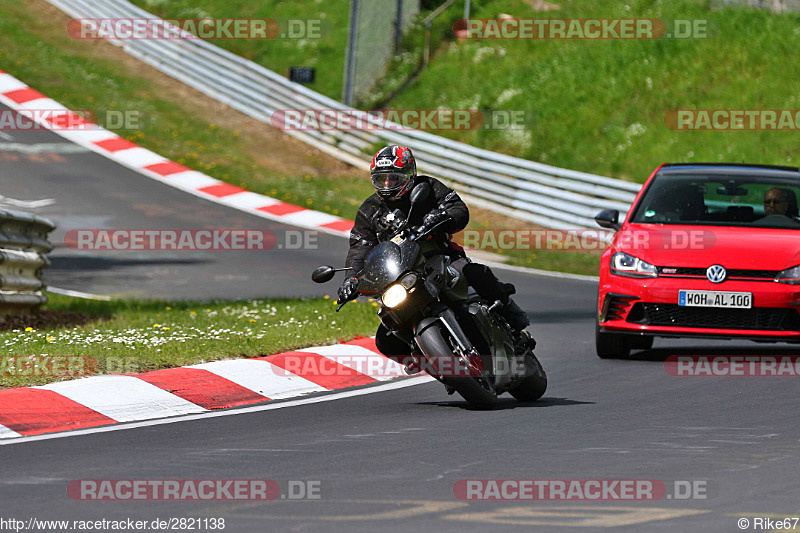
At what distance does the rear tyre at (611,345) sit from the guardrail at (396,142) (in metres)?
11.8

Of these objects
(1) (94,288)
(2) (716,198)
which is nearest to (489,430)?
(1) (94,288)

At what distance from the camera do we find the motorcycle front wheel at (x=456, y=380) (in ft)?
29.6

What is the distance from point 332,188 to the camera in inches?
1094

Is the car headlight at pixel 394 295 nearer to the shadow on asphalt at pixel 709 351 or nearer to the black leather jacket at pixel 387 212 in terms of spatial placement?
the black leather jacket at pixel 387 212

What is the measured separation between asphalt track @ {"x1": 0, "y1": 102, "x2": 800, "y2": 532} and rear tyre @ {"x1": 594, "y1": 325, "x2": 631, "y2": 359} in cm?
12

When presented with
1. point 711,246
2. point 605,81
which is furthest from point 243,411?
point 605,81

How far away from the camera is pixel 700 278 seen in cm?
1195

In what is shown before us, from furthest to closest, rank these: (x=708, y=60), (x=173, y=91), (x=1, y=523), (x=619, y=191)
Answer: (x=173, y=91) < (x=708, y=60) < (x=619, y=191) < (x=1, y=523)

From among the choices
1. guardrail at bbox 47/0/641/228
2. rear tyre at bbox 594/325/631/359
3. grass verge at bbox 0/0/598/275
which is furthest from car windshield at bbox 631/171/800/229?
guardrail at bbox 47/0/641/228

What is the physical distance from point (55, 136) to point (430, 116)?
25.5 ft

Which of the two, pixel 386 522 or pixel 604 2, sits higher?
pixel 604 2

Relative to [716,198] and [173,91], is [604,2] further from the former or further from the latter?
[716,198]

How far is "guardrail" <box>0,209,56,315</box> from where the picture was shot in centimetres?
1389

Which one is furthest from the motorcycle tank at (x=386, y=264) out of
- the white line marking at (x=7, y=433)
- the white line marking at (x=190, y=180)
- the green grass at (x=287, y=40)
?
the green grass at (x=287, y=40)
